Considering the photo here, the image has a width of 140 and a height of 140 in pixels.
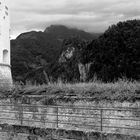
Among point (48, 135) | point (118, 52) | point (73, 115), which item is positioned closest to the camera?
point (48, 135)

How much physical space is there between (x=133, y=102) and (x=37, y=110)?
4218mm

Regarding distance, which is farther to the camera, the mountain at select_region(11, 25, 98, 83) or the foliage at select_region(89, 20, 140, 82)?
the mountain at select_region(11, 25, 98, 83)

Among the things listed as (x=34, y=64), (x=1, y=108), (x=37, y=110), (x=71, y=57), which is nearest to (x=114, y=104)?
(x=37, y=110)

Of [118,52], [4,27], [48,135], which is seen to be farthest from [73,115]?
[118,52]

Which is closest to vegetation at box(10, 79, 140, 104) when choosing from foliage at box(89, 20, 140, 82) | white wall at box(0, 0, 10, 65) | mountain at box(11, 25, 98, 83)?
white wall at box(0, 0, 10, 65)

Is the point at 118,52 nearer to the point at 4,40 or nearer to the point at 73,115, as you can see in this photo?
the point at 4,40

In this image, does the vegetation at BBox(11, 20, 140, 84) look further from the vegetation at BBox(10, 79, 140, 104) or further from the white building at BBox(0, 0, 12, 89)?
the vegetation at BBox(10, 79, 140, 104)

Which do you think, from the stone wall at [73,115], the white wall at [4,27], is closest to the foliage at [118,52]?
the white wall at [4,27]

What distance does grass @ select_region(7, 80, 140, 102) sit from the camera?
1143 centimetres

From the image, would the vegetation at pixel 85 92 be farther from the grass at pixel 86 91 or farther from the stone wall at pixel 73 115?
the stone wall at pixel 73 115

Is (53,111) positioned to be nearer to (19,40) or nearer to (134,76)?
(134,76)

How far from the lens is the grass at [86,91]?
1143 centimetres

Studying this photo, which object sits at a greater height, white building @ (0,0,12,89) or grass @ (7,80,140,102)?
white building @ (0,0,12,89)

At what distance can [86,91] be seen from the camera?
40.8 feet
